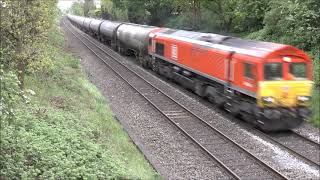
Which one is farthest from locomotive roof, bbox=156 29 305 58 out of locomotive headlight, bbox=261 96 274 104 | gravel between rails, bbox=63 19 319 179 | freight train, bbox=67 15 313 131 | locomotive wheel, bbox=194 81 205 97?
gravel between rails, bbox=63 19 319 179

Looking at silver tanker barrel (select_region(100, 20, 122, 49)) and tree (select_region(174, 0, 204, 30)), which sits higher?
tree (select_region(174, 0, 204, 30))

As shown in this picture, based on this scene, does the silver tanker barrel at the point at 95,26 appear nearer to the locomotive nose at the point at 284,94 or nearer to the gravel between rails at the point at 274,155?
the gravel between rails at the point at 274,155

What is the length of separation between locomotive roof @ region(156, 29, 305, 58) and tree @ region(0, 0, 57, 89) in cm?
684

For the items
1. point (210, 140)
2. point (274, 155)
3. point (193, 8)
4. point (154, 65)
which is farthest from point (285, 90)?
point (193, 8)

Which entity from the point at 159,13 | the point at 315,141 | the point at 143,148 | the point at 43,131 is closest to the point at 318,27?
the point at 315,141

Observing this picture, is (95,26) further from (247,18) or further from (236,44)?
(236,44)

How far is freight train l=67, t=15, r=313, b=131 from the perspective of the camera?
14828 millimetres

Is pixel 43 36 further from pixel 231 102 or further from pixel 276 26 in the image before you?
pixel 276 26

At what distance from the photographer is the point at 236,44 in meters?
17.4

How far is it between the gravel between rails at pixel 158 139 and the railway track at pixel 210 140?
0.91 ft

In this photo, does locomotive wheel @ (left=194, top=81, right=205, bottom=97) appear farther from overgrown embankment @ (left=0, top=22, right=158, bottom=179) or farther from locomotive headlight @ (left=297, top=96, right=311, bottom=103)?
locomotive headlight @ (left=297, top=96, right=311, bottom=103)

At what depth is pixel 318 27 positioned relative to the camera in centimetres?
2392

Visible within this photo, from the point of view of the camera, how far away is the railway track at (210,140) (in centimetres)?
1205

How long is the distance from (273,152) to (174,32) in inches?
509
